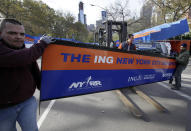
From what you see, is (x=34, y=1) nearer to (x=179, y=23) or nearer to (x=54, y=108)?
(x=179, y=23)

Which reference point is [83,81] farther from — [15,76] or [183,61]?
[183,61]

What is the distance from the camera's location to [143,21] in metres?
31.8

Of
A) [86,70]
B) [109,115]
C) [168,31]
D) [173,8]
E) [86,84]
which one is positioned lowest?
[109,115]

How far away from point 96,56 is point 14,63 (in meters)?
1.15

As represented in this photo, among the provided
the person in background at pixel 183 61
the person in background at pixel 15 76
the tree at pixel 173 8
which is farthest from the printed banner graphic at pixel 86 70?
the tree at pixel 173 8

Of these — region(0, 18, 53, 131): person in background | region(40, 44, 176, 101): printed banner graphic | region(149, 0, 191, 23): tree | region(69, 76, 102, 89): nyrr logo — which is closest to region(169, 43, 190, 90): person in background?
region(40, 44, 176, 101): printed banner graphic

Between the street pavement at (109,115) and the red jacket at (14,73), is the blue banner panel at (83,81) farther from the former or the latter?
the street pavement at (109,115)

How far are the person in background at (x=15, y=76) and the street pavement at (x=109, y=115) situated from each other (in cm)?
128

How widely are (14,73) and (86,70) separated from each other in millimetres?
985

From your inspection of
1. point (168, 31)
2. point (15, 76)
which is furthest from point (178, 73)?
point (168, 31)

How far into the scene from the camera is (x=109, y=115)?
2.74m

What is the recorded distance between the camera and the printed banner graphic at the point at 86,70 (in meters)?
1.55

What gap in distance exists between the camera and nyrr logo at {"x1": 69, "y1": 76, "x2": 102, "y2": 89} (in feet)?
5.81

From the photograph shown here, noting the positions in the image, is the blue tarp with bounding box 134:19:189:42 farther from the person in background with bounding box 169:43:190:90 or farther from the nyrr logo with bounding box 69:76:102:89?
the nyrr logo with bounding box 69:76:102:89
